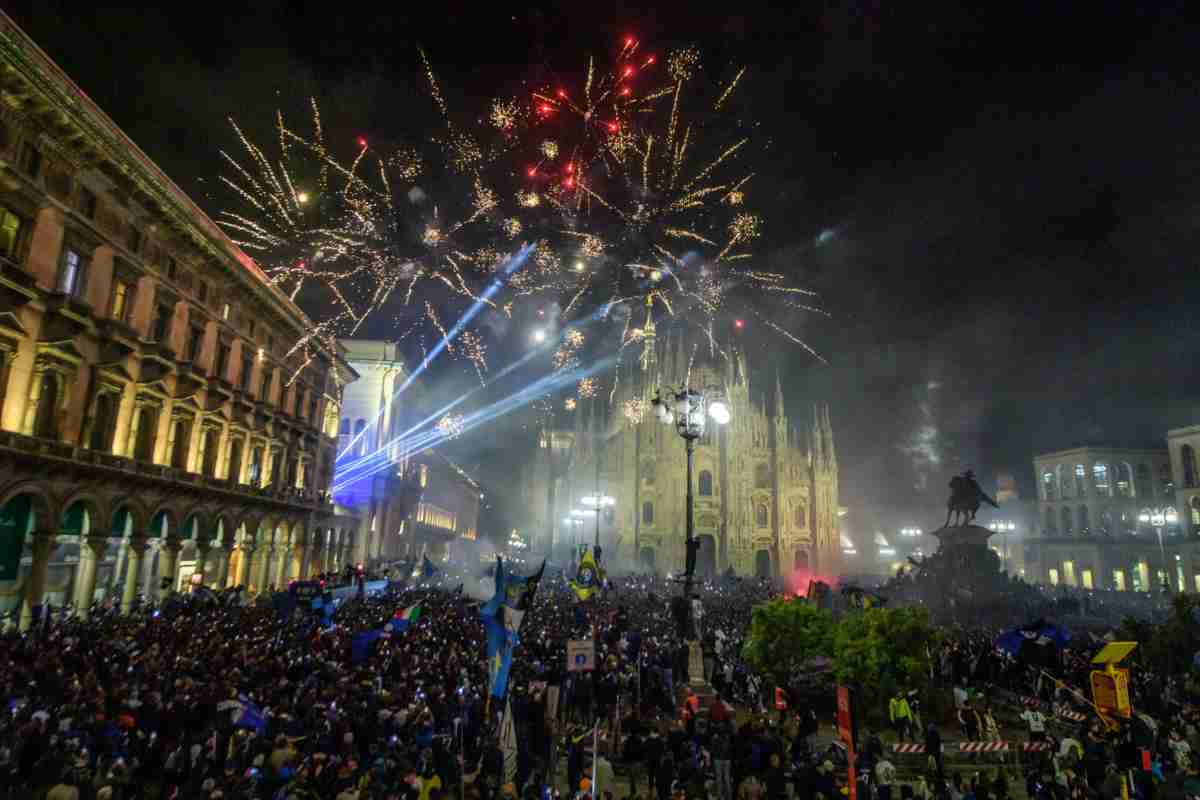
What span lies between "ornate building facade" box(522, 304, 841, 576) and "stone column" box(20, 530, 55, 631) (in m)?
52.4

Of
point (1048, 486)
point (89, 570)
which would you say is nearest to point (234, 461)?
point (89, 570)

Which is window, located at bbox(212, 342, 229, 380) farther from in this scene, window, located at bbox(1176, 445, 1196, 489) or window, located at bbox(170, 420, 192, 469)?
window, located at bbox(1176, 445, 1196, 489)

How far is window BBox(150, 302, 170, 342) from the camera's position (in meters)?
26.7

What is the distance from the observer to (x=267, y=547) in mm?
37281

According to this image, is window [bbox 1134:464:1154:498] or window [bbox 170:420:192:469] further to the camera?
window [bbox 1134:464:1154:498]

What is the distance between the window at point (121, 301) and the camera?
24.0 m

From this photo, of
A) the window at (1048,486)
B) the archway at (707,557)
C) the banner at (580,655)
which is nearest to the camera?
the banner at (580,655)

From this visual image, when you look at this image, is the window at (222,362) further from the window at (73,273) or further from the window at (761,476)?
the window at (761,476)

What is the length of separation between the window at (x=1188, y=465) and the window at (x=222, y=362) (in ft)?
259

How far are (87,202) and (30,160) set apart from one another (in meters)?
2.61

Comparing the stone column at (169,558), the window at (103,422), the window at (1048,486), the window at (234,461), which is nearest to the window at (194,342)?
the window at (234,461)

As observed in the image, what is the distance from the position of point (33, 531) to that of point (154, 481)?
5.26 metres

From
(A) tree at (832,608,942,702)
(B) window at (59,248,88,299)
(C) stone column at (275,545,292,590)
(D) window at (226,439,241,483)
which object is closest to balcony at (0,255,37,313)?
(B) window at (59,248,88,299)

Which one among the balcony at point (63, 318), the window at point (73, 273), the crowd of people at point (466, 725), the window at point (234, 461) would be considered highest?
the window at point (73, 273)
